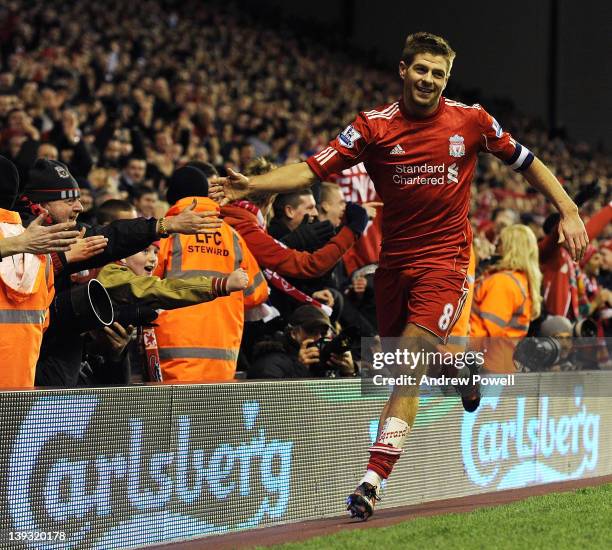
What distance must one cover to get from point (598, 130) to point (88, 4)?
1979 centimetres

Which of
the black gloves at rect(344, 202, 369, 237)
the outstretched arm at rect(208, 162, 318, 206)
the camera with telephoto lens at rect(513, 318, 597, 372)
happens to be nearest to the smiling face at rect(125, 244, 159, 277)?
the outstretched arm at rect(208, 162, 318, 206)

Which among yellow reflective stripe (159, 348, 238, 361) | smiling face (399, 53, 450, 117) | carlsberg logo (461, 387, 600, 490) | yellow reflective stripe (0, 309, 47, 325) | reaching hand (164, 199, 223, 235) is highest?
smiling face (399, 53, 450, 117)

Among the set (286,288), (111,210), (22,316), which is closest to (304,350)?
(286,288)

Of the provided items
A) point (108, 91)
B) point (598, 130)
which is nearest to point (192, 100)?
point (108, 91)

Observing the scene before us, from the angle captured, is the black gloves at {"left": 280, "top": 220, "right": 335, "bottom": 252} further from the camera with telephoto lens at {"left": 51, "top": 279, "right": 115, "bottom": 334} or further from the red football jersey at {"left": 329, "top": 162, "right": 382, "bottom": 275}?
the camera with telephoto lens at {"left": 51, "top": 279, "right": 115, "bottom": 334}

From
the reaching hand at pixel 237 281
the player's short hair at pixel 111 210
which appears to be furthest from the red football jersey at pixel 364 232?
the reaching hand at pixel 237 281

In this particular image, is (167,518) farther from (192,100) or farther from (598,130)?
(598,130)

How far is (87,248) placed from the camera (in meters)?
5.95

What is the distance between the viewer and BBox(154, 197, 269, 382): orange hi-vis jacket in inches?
264

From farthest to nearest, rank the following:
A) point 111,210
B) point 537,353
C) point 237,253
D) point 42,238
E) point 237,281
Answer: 1. point 537,353
2. point 111,210
3. point 237,253
4. point 237,281
5. point 42,238

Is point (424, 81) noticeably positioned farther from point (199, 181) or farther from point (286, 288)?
point (286, 288)

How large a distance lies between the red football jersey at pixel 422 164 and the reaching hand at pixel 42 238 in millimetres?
1546

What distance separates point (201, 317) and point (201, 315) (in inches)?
0.5

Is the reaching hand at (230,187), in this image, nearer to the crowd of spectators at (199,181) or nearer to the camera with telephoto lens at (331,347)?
the crowd of spectators at (199,181)
